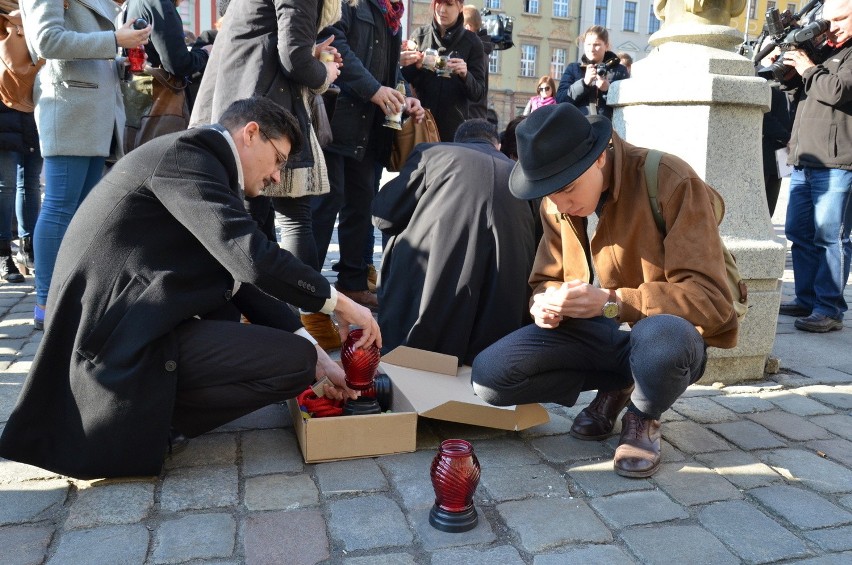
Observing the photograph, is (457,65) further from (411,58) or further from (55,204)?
(55,204)

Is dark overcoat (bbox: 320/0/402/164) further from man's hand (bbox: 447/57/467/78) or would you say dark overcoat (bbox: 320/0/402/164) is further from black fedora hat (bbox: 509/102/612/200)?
black fedora hat (bbox: 509/102/612/200)

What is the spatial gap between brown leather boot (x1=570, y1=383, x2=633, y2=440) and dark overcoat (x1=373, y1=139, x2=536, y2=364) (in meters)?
0.55

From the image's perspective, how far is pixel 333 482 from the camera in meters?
2.67

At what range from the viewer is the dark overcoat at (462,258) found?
3.45 m

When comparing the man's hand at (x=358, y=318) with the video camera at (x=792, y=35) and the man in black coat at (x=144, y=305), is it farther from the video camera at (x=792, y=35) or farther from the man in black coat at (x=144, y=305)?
the video camera at (x=792, y=35)

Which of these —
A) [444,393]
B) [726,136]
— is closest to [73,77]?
[444,393]

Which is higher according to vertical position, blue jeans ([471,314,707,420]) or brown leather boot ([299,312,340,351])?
blue jeans ([471,314,707,420])

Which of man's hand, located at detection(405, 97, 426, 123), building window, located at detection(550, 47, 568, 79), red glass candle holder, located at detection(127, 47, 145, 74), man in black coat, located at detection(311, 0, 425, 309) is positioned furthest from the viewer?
building window, located at detection(550, 47, 568, 79)

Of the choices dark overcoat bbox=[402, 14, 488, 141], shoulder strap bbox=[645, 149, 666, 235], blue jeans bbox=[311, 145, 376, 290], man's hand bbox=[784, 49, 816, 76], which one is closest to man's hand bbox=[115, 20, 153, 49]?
blue jeans bbox=[311, 145, 376, 290]

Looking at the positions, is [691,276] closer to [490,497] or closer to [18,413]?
[490,497]

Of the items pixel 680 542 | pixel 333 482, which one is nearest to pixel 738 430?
pixel 680 542

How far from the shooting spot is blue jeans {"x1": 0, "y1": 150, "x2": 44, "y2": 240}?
543 cm

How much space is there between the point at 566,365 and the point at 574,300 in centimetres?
38

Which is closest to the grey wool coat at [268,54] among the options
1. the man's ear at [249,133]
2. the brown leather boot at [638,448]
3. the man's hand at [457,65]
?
the man's ear at [249,133]
